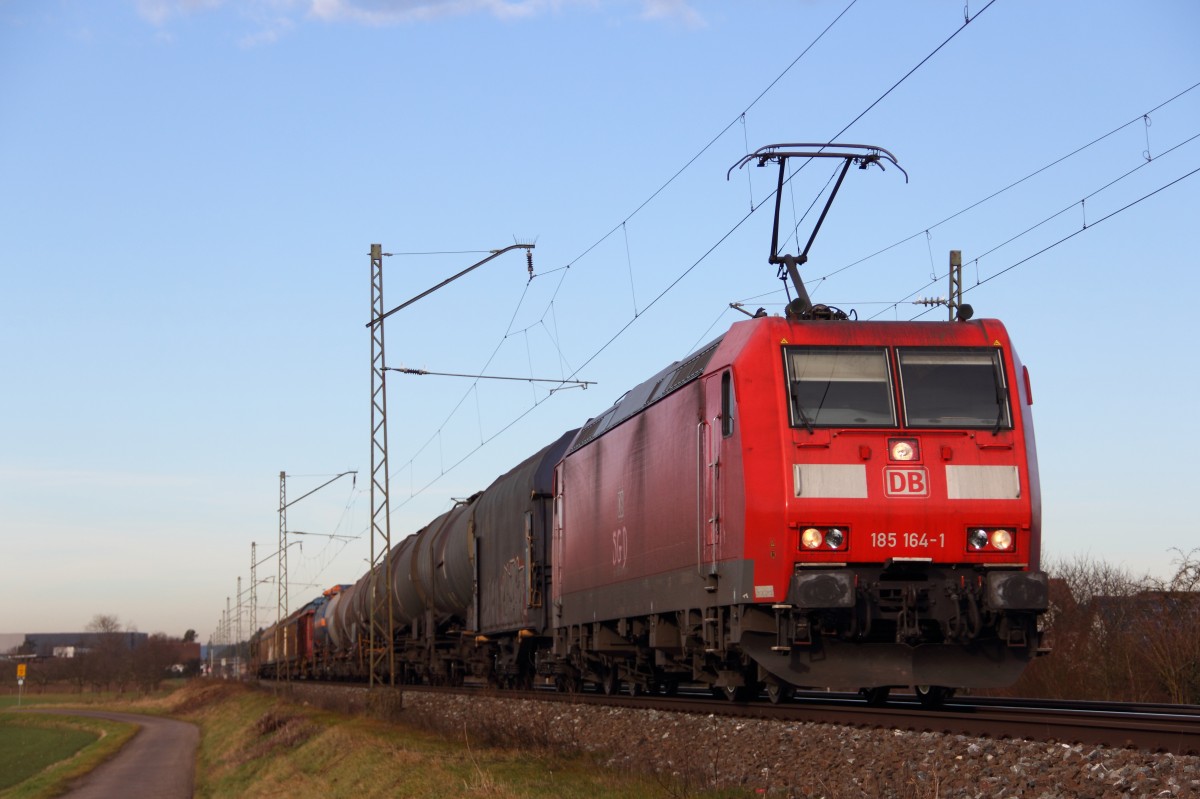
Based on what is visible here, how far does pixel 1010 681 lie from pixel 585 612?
8357 millimetres

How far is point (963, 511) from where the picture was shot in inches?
510

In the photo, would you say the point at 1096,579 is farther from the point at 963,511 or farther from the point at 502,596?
the point at 963,511

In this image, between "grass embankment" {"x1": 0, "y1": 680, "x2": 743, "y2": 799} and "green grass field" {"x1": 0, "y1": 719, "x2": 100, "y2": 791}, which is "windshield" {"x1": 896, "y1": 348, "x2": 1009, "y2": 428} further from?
"green grass field" {"x1": 0, "y1": 719, "x2": 100, "y2": 791}

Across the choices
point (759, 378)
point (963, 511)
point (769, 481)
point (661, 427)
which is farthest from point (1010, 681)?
point (661, 427)

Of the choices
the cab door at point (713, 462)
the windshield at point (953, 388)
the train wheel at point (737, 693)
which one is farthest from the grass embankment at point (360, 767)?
the windshield at point (953, 388)

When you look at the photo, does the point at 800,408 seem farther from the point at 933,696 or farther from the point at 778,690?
the point at 933,696

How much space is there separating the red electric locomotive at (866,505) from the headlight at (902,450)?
13 millimetres

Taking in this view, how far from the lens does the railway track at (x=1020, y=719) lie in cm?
933

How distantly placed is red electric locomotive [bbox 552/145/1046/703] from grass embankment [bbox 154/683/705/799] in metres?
2.26

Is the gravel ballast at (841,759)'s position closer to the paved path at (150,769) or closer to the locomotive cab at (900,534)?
the locomotive cab at (900,534)

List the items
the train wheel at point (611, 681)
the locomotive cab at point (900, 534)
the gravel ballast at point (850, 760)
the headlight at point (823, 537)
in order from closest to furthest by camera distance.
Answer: the gravel ballast at point (850, 760) < the locomotive cab at point (900, 534) < the headlight at point (823, 537) < the train wheel at point (611, 681)

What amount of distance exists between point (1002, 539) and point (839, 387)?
87.5 inches

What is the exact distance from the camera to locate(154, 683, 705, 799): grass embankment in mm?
13148

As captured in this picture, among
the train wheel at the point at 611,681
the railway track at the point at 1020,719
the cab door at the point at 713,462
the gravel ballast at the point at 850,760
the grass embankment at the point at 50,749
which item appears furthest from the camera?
the grass embankment at the point at 50,749
